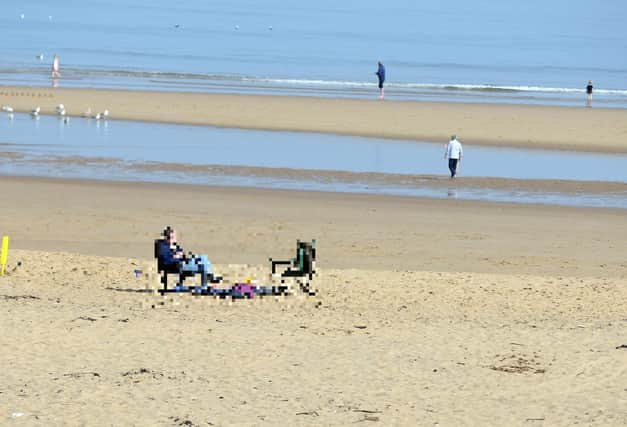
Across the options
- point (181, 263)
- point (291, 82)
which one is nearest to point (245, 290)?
point (181, 263)

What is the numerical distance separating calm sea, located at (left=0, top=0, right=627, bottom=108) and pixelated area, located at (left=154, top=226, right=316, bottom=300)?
3483 cm

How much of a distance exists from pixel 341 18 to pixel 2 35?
65651 millimetres

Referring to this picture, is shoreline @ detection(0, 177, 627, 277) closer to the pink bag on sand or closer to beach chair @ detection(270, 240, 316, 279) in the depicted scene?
beach chair @ detection(270, 240, 316, 279)

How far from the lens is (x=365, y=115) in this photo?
133 ft

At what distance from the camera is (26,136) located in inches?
1252

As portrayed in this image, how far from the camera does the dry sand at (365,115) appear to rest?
36500 mm

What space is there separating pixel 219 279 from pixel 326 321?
6.69ft

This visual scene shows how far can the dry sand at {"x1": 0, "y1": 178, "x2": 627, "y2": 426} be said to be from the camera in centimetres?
1019

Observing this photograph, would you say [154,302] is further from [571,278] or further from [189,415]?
[571,278]

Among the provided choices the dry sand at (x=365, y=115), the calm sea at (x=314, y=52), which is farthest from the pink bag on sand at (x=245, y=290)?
the calm sea at (x=314, y=52)

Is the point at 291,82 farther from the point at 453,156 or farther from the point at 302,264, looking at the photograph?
the point at 302,264

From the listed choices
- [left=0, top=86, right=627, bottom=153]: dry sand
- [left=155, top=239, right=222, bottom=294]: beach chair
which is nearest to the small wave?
[left=0, top=86, right=627, bottom=153]: dry sand

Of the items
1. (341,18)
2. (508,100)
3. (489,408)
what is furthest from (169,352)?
(341,18)

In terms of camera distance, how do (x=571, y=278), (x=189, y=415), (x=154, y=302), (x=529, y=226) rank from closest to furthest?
(x=189, y=415)
(x=154, y=302)
(x=571, y=278)
(x=529, y=226)
